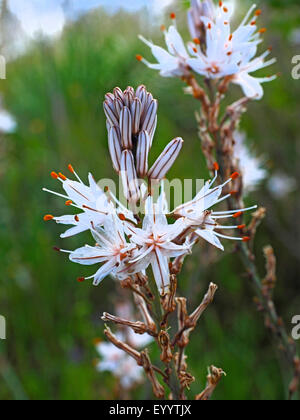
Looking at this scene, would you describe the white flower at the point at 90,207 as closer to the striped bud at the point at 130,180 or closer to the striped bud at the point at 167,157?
the striped bud at the point at 130,180

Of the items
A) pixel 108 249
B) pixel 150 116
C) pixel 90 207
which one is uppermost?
pixel 150 116

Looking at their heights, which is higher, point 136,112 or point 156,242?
point 136,112

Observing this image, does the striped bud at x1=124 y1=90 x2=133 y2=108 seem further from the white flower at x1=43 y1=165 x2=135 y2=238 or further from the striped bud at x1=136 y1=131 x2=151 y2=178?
the white flower at x1=43 y1=165 x2=135 y2=238

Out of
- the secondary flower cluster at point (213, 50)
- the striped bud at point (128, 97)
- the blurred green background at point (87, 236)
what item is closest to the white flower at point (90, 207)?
the striped bud at point (128, 97)

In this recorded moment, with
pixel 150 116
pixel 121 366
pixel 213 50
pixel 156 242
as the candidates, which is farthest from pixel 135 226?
pixel 121 366

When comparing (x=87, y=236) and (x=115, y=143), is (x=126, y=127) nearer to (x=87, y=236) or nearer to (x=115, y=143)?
(x=115, y=143)

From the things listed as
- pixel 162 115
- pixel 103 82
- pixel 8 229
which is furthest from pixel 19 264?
pixel 162 115

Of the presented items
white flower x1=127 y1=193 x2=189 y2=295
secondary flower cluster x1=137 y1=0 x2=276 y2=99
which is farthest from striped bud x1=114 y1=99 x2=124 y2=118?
secondary flower cluster x1=137 y1=0 x2=276 y2=99
